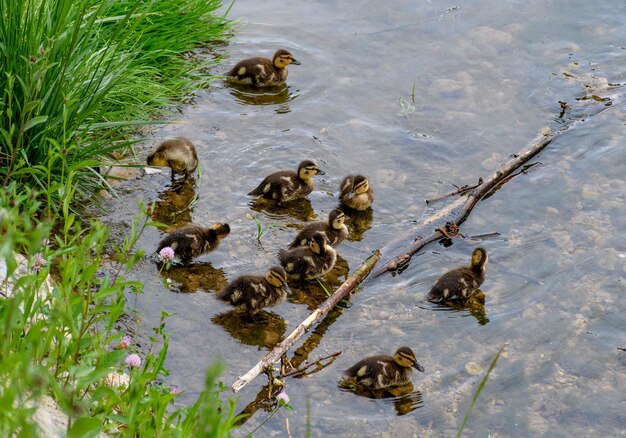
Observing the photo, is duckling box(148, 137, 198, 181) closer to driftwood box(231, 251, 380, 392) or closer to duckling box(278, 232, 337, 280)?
duckling box(278, 232, 337, 280)

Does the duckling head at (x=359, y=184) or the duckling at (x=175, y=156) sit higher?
the duckling at (x=175, y=156)

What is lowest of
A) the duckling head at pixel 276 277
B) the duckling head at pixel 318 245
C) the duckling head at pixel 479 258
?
the duckling head at pixel 479 258

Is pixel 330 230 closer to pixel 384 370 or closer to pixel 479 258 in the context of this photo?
pixel 479 258

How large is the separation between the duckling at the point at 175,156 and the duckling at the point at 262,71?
1.36 m

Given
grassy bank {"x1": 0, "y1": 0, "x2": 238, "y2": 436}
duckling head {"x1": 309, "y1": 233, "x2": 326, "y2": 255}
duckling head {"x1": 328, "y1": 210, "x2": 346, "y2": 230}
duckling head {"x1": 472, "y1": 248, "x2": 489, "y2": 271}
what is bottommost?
duckling head {"x1": 472, "y1": 248, "x2": 489, "y2": 271}

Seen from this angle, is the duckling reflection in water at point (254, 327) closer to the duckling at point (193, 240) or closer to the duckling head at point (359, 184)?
the duckling at point (193, 240)

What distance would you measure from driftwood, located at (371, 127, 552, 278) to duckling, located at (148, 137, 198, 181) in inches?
55.3

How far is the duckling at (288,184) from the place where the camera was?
19.5ft

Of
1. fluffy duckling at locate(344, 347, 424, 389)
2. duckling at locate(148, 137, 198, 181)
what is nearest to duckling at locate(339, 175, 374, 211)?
duckling at locate(148, 137, 198, 181)

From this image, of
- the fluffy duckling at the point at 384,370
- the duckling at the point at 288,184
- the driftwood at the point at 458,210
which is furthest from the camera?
the duckling at the point at 288,184

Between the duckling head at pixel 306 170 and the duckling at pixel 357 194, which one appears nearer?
the duckling at pixel 357 194

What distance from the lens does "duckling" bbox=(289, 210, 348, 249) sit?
5.61m

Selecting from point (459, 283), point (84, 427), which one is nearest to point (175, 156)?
point (459, 283)

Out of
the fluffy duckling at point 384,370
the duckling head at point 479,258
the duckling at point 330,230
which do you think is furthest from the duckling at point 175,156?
the fluffy duckling at point 384,370
